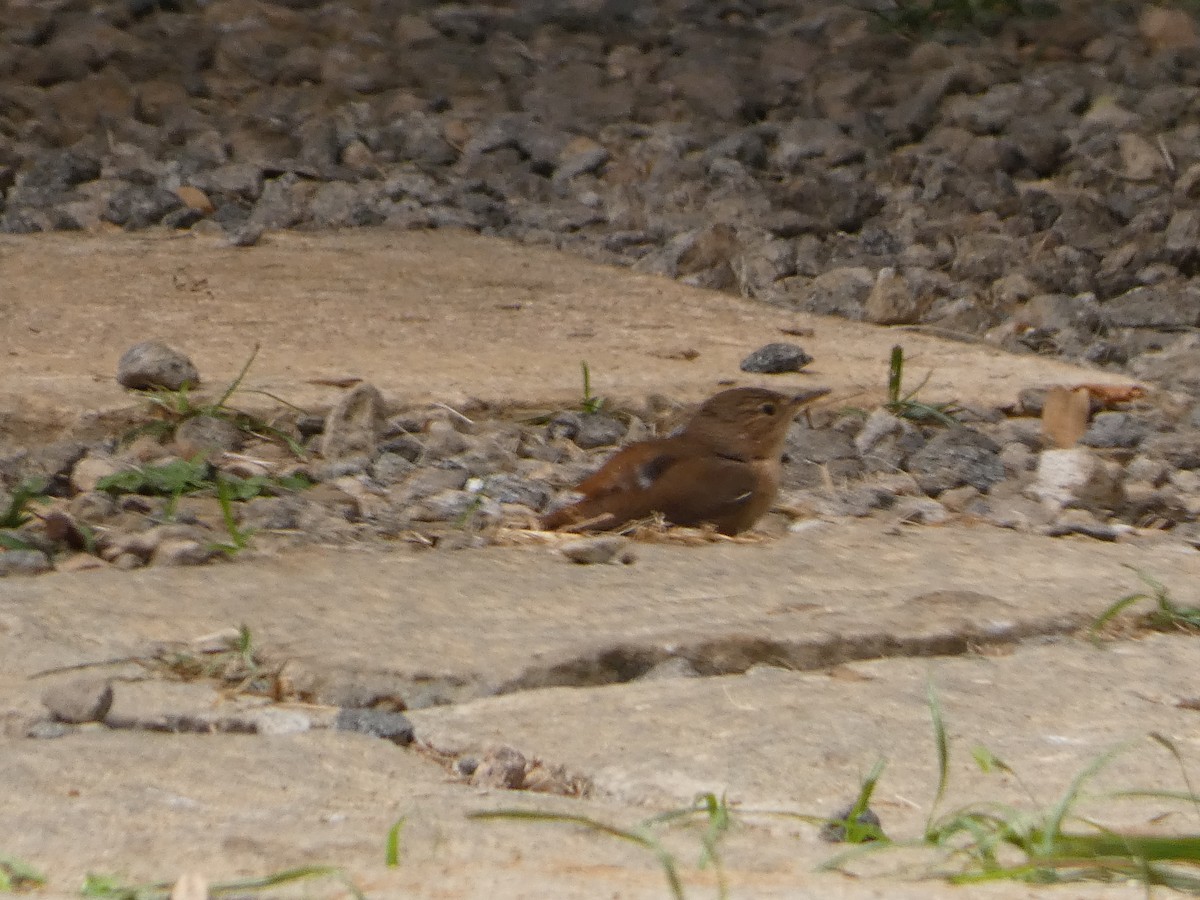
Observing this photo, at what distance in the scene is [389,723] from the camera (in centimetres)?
275

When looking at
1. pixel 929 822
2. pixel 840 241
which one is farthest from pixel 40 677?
pixel 840 241

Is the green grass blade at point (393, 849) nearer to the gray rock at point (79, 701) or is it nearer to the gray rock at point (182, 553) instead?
the gray rock at point (79, 701)

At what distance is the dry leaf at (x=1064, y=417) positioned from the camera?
5.11 meters

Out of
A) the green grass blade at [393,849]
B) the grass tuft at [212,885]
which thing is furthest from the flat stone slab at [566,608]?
the grass tuft at [212,885]

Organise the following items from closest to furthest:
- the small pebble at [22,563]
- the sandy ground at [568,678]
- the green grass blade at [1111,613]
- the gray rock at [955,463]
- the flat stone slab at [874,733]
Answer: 1. the sandy ground at [568,678]
2. the flat stone slab at [874,733]
3. the green grass blade at [1111,613]
4. the small pebble at [22,563]
5. the gray rock at [955,463]

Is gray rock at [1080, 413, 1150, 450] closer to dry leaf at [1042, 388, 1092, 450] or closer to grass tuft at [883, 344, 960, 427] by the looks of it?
dry leaf at [1042, 388, 1092, 450]

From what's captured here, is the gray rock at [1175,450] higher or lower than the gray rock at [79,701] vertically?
lower

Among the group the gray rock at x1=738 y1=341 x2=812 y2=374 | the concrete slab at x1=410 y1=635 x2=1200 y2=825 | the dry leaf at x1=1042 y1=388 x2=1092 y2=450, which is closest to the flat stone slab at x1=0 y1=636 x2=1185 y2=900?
the concrete slab at x1=410 y1=635 x2=1200 y2=825

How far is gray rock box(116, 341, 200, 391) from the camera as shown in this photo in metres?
4.83

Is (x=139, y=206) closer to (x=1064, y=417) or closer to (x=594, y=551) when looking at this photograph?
(x=1064, y=417)

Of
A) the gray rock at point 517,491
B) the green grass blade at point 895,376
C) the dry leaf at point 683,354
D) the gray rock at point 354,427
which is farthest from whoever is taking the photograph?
the dry leaf at point 683,354

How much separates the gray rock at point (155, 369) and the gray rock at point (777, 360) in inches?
61.6

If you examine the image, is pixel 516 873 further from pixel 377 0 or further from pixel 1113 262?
pixel 377 0

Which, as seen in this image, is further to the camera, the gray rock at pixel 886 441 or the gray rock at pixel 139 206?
the gray rock at pixel 139 206
